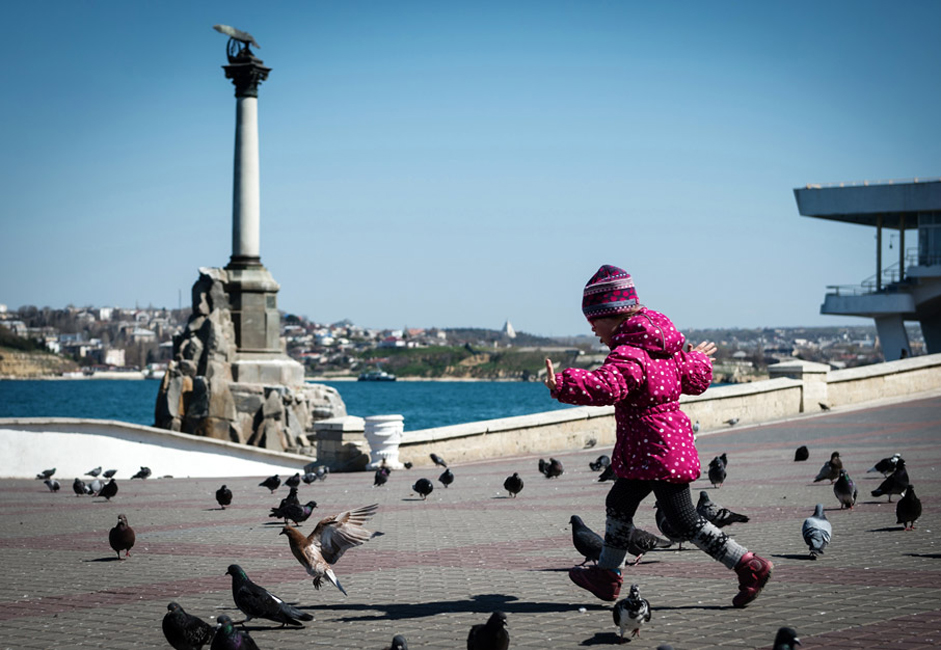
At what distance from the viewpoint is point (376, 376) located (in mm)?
181375

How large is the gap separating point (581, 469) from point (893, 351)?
144ft

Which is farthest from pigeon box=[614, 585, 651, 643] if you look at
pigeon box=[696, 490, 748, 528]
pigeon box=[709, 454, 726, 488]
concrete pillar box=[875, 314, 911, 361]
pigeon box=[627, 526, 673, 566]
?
concrete pillar box=[875, 314, 911, 361]

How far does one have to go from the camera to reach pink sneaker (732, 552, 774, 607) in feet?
18.7

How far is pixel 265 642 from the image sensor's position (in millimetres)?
5637

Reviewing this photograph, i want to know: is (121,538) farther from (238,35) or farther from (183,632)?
(238,35)

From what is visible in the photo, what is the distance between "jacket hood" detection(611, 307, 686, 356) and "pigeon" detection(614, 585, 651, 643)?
1.35 m

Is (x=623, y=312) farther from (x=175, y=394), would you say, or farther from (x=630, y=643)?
(x=175, y=394)

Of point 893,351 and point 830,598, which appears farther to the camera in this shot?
point 893,351

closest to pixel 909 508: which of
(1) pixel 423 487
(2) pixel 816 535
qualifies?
(2) pixel 816 535

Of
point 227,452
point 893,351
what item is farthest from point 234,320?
point 893,351

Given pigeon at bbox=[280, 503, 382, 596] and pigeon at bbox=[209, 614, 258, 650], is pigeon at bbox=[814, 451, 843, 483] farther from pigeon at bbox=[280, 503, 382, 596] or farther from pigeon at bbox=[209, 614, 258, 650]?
pigeon at bbox=[209, 614, 258, 650]

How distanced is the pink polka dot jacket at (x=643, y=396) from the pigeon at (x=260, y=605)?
5.91ft

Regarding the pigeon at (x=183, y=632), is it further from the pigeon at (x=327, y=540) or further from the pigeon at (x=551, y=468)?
the pigeon at (x=551, y=468)

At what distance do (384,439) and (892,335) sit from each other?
44.6 metres
